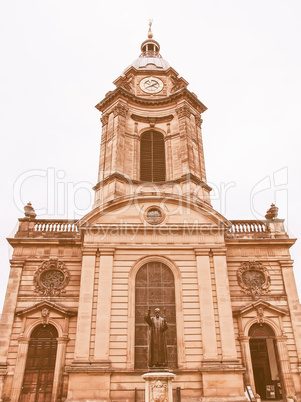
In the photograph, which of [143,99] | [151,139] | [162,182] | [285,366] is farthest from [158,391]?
[143,99]

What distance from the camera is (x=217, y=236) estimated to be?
Result: 63.7 feet

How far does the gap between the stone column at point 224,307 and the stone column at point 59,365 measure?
7.72m

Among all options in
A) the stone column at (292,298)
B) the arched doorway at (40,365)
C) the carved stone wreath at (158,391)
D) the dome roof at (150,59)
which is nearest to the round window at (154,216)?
the stone column at (292,298)

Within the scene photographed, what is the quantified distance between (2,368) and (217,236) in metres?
12.5

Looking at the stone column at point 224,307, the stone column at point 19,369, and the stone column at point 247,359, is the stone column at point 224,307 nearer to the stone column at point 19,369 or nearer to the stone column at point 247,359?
the stone column at point 247,359

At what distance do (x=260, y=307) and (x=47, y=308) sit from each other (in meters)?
11.1

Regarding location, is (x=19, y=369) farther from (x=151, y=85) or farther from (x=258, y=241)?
(x=151, y=85)

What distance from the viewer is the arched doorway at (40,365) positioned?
17031 mm

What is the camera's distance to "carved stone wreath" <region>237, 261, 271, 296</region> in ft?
65.1

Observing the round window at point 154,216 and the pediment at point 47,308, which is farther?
the round window at point 154,216

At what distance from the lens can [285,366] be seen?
1792cm

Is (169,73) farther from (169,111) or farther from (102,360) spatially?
(102,360)

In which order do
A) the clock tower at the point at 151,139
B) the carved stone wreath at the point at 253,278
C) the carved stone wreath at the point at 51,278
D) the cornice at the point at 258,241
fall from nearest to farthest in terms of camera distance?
the carved stone wreath at the point at 51,278 < the carved stone wreath at the point at 253,278 < the cornice at the point at 258,241 < the clock tower at the point at 151,139

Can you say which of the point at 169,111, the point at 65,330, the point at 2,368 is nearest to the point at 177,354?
the point at 65,330
